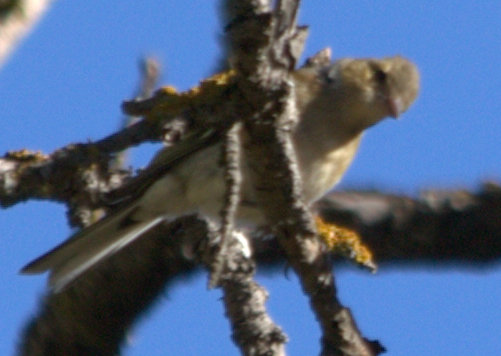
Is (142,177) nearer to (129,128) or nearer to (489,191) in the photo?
(129,128)

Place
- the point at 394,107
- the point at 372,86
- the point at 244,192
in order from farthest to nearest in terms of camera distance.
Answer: the point at 372,86 < the point at 394,107 < the point at 244,192

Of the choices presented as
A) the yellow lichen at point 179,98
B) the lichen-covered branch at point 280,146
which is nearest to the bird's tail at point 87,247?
the yellow lichen at point 179,98

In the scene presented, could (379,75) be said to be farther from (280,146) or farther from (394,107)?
(280,146)

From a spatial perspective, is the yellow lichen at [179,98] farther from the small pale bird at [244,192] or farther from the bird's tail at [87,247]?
the bird's tail at [87,247]

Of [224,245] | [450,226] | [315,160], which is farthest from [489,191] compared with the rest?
[224,245]

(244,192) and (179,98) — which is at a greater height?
(179,98)

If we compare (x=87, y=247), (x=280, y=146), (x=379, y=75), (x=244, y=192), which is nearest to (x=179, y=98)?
(x=244, y=192)
